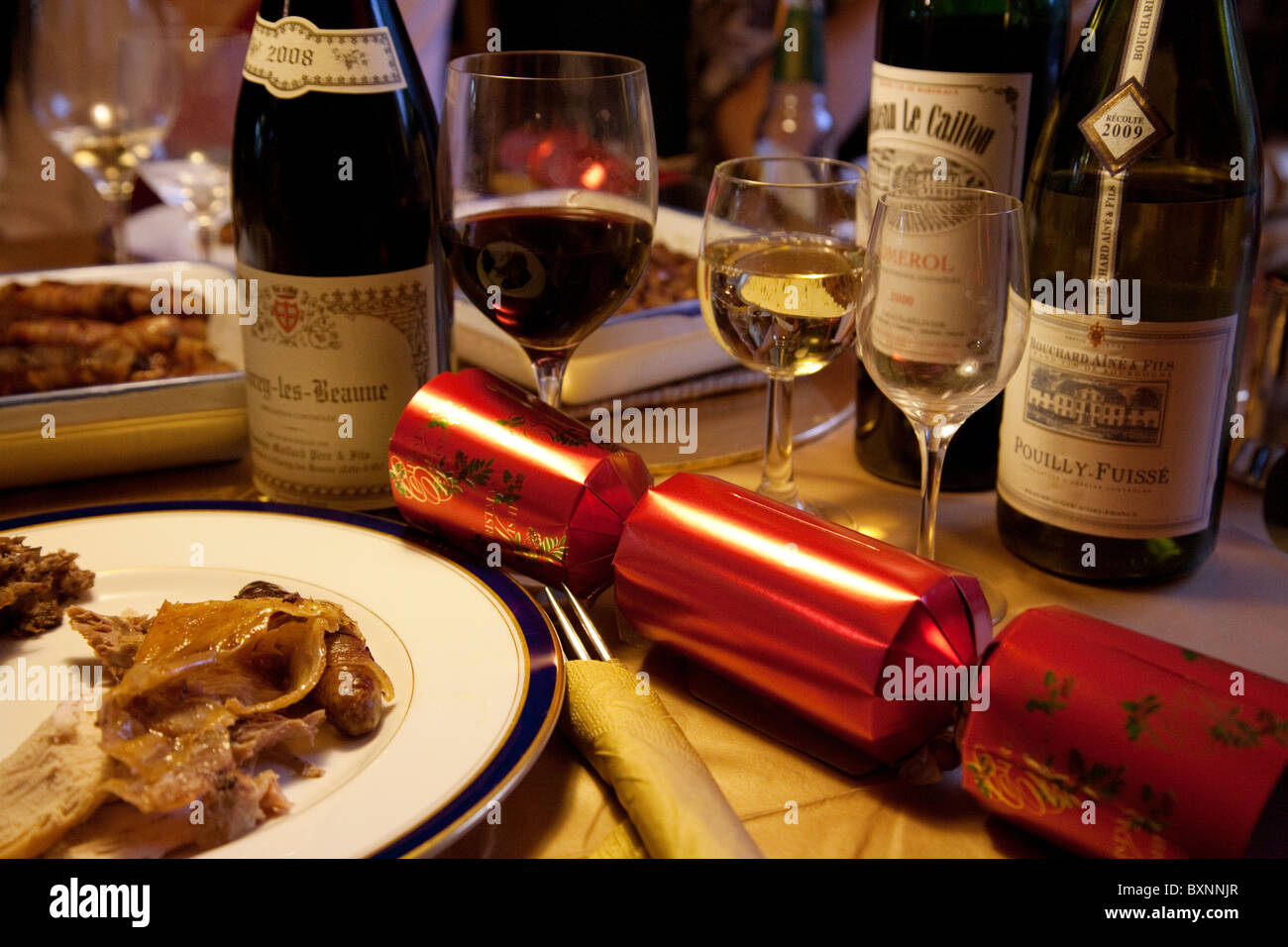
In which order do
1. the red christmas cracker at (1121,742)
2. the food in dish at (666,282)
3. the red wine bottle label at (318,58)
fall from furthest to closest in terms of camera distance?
the food in dish at (666,282)
the red wine bottle label at (318,58)
the red christmas cracker at (1121,742)

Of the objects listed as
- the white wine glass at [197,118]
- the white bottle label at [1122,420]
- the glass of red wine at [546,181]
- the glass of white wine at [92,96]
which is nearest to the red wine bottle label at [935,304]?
the white bottle label at [1122,420]

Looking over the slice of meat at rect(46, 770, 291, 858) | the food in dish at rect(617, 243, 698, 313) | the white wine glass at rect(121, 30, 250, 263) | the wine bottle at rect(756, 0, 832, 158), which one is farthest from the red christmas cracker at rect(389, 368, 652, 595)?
the wine bottle at rect(756, 0, 832, 158)

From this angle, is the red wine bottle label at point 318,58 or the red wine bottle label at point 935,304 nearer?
the red wine bottle label at point 935,304

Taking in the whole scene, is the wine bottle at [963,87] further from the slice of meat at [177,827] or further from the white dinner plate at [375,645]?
the slice of meat at [177,827]

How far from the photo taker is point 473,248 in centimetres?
84

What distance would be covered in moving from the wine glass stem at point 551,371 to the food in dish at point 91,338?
290 mm

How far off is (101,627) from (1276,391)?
0.95 m

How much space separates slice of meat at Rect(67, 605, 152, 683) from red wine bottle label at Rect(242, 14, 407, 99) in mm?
429

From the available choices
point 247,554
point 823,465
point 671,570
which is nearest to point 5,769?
point 247,554

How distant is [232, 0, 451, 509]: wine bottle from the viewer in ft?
2.85

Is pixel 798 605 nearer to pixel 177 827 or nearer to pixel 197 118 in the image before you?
pixel 177 827

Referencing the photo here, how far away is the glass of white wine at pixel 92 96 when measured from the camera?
1378mm

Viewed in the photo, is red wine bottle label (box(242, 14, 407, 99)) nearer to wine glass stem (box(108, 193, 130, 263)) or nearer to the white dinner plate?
the white dinner plate

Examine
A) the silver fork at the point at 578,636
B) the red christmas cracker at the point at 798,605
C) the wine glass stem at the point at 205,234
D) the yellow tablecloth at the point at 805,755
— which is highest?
the wine glass stem at the point at 205,234
